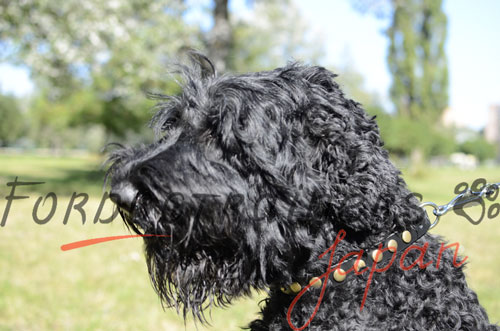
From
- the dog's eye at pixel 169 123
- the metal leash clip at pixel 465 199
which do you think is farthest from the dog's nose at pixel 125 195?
the metal leash clip at pixel 465 199

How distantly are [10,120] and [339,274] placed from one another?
270 feet

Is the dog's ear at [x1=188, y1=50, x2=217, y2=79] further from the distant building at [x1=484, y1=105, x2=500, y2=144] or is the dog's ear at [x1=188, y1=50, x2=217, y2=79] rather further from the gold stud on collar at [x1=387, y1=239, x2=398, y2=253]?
the distant building at [x1=484, y1=105, x2=500, y2=144]

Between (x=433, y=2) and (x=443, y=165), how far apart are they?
1680 inches

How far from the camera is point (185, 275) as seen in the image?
2.32m

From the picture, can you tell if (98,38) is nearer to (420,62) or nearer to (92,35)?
(92,35)

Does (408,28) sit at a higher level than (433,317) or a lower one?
higher

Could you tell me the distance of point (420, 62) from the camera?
1439 inches

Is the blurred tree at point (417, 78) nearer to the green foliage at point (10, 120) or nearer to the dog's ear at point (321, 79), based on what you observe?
the dog's ear at point (321, 79)

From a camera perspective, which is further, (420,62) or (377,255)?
(420,62)

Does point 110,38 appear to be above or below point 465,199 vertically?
above

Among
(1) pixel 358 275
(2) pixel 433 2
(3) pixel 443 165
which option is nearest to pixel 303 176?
(1) pixel 358 275

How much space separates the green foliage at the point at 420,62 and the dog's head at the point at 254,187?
33.6 m

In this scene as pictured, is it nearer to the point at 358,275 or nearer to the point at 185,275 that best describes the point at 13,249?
the point at 185,275

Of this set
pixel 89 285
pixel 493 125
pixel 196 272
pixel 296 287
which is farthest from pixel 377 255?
pixel 493 125
